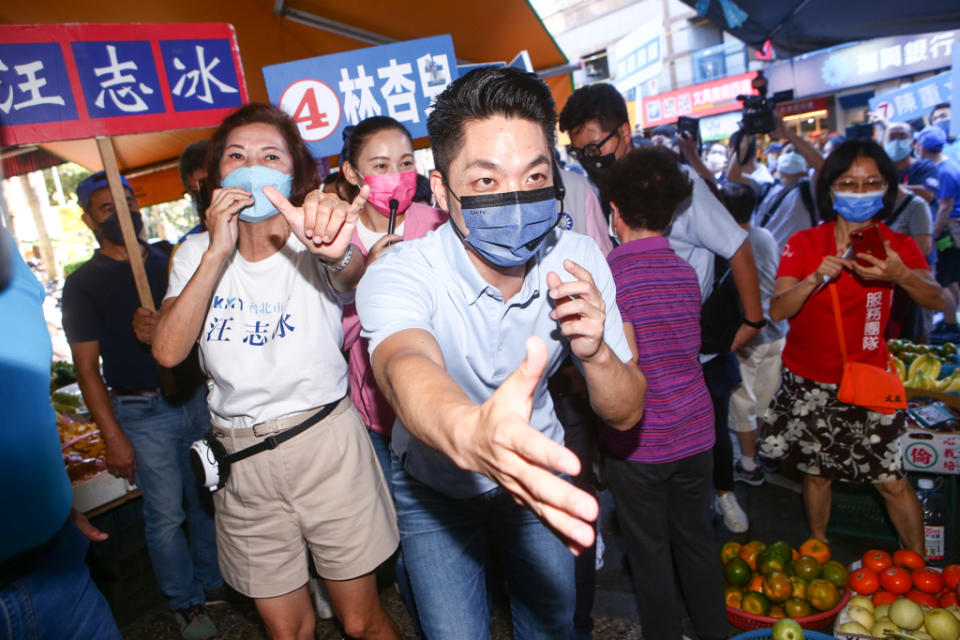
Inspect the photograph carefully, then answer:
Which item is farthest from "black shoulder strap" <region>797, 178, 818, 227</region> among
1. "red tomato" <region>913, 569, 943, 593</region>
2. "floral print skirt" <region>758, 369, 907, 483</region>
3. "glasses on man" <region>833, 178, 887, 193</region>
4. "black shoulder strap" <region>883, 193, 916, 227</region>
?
"red tomato" <region>913, 569, 943, 593</region>

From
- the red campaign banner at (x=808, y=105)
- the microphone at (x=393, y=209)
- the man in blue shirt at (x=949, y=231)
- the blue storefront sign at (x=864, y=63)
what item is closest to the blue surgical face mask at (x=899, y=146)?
the man in blue shirt at (x=949, y=231)

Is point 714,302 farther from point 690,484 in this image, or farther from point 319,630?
point 319,630

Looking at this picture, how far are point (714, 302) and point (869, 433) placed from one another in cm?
95

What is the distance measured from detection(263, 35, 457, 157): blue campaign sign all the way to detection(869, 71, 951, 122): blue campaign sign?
37.5 feet

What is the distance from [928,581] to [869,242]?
1.49 m

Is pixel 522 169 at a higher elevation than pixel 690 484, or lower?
higher

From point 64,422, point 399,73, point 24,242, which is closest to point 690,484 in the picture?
point 399,73

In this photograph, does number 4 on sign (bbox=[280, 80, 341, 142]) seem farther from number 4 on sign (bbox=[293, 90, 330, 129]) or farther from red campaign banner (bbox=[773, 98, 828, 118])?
red campaign banner (bbox=[773, 98, 828, 118])

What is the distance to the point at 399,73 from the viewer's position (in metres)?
3.65

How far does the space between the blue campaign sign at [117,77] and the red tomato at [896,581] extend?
4054 mm

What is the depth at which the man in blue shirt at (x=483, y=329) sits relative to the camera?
1375 mm

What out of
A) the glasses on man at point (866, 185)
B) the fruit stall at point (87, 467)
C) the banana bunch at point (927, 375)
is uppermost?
the glasses on man at point (866, 185)

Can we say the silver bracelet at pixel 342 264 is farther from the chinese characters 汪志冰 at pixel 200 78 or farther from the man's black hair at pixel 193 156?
the man's black hair at pixel 193 156

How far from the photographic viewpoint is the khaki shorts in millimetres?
2035
